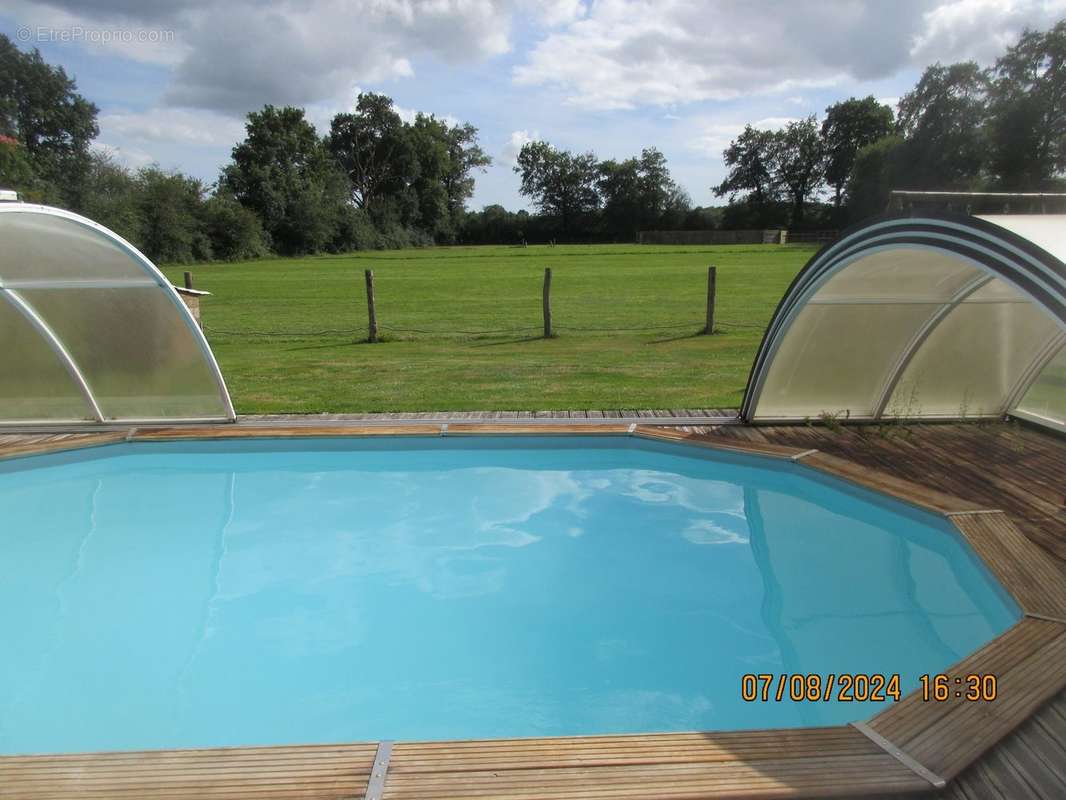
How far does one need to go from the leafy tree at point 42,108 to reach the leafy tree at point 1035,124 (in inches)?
2513

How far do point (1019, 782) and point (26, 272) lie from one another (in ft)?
32.8

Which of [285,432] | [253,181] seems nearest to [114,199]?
[253,181]

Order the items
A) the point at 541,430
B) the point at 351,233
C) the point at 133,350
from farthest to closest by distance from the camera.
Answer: the point at 351,233
the point at 541,430
the point at 133,350

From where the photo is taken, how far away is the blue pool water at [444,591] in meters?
5.21

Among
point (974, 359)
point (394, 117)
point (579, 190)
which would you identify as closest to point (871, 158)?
point (579, 190)

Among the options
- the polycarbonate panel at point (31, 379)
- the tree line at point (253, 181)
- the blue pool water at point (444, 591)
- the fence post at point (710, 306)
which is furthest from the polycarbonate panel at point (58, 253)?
the tree line at point (253, 181)

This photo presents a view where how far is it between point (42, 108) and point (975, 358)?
6490cm

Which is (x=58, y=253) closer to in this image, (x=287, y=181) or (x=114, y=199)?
(x=114, y=199)

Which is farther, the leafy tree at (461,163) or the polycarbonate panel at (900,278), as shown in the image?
the leafy tree at (461,163)

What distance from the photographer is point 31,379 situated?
376 inches

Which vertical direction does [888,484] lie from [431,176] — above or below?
below

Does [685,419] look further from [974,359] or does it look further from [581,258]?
[581,258]

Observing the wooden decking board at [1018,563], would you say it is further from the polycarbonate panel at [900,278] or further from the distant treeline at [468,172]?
the distant treeline at [468,172]

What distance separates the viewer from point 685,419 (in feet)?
32.8
